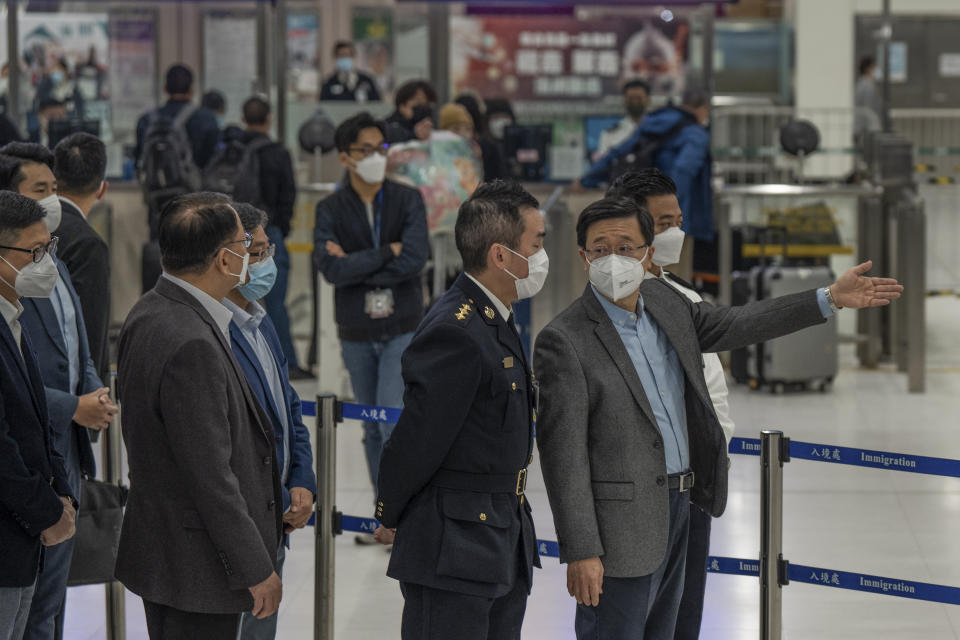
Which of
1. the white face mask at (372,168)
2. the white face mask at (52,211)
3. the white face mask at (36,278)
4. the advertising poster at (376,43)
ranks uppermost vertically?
the advertising poster at (376,43)

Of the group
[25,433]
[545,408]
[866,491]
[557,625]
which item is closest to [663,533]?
[545,408]

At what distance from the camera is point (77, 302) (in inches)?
160

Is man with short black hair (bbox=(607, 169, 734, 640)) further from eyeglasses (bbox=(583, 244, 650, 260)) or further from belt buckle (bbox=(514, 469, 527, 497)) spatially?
belt buckle (bbox=(514, 469, 527, 497))

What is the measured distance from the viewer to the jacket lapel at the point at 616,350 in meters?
3.35

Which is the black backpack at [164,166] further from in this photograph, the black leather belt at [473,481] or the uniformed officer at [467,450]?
the black leather belt at [473,481]

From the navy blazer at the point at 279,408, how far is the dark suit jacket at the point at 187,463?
24cm

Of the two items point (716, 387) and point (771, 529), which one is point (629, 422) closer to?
point (716, 387)

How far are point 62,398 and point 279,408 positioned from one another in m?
0.63

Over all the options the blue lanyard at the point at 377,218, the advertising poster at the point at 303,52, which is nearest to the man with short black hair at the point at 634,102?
the advertising poster at the point at 303,52

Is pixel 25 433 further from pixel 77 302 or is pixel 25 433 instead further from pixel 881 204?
pixel 881 204

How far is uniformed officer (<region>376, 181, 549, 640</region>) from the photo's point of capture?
3105 mm

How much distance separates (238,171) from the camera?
9461 mm

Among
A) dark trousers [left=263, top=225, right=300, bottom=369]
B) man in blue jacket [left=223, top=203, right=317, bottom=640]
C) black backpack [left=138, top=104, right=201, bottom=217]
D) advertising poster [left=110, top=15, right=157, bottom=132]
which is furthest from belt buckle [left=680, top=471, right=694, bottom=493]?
advertising poster [left=110, top=15, right=157, bottom=132]

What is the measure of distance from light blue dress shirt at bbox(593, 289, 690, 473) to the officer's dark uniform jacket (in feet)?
1.16
